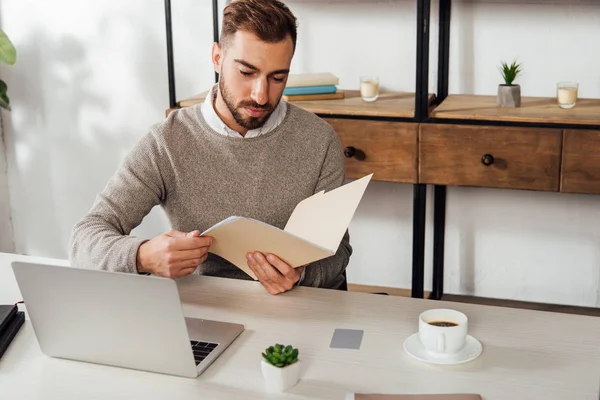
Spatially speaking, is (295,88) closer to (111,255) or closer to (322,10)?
(322,10)

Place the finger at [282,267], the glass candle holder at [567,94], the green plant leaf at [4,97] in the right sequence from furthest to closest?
the green plant leaf at [4,97] → the glass candle holder at [567,94] → the finger at [282,267]

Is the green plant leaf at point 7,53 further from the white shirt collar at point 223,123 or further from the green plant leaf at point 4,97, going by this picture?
the white shirt collar at point 223,123

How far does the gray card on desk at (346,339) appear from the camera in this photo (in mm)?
1323

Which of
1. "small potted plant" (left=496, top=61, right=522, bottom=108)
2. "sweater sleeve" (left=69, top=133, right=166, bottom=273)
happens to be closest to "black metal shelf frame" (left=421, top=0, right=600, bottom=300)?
"small potted plant" (left=496, top=61, right=522, bottom=108)

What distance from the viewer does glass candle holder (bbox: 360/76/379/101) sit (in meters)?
2.72

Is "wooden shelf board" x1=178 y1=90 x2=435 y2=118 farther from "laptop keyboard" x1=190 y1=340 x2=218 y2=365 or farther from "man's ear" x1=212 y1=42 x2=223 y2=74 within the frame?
"laptop keyboard" x1=190 y1=340 x2=218 y2=365

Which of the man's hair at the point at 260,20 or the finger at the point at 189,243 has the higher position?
the man's hair at the point at 260,20

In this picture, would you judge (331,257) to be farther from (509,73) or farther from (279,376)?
(509,73)

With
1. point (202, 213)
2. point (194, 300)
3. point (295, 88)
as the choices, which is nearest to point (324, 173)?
point (202, 213)

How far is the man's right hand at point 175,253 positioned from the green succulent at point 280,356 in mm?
347

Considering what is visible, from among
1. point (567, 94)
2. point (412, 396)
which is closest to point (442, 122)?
point (567, 94)

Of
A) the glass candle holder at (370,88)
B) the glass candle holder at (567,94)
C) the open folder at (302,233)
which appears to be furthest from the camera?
the glass candle holder at (370,88)

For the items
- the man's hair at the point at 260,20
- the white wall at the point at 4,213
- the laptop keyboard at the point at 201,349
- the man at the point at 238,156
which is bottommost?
the white wall at the point at 4,213

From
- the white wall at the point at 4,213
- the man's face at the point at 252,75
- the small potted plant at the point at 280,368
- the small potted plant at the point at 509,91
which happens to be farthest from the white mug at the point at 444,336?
the white wall at the point at 4,213
